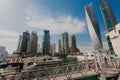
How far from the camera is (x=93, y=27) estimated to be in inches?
3669

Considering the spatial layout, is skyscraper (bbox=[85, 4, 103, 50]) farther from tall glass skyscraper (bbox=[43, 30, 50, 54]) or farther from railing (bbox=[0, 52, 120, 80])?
tall glass skyscraper (bbox=[43, 30, 50, 54])

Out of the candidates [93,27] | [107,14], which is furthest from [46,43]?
[107,14]

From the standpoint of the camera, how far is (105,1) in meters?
122

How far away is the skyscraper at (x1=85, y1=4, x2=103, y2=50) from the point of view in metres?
90.0

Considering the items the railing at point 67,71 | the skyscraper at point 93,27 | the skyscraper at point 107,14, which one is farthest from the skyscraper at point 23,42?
the railing at point 67,71

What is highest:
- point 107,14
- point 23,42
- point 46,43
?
point 107,14

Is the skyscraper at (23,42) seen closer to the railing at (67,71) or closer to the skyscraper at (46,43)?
the skyscraper at (46,43)

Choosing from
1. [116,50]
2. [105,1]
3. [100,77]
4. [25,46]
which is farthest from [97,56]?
[25,46]

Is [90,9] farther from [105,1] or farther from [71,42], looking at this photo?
[71,42]

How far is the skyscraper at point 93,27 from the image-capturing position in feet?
295

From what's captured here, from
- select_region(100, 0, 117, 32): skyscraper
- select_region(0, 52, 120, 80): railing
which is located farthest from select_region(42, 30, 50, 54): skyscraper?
select_region(0, 52, 120, 80): railing

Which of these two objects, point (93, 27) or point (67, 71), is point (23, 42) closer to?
point (93, 27)

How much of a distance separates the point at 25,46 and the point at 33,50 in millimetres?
18897

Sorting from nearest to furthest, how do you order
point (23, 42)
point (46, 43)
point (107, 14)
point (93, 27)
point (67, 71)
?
point (67, 71)
point (93, 27)
point (107, 14)
point (23, 42)
point (46, 43)
